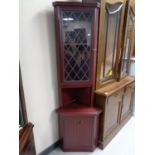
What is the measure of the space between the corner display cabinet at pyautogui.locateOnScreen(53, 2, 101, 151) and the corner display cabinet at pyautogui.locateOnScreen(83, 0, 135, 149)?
11 cm

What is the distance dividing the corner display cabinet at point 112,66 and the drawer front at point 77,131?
19cm

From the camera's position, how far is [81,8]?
66.6 inches

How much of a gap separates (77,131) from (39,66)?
3.05 feet

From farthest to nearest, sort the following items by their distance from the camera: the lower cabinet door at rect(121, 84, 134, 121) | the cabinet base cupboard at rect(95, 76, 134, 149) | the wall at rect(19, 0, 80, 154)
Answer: the lower cabinet door at rect(121, 84, 134, 121) → the cabinet base cupboard at rect(95, 76, 134, 149) → the wall at rect(19, 0, 80, 154)

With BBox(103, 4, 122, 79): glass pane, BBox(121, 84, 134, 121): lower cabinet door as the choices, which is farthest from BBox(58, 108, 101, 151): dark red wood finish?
BBox(121, 84, 134, 121): lower cabinet door

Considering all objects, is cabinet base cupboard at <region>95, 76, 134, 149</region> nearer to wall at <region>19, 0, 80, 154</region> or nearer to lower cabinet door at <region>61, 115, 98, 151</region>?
lower cabinet door at <region>61, 115, 98, 151</region>

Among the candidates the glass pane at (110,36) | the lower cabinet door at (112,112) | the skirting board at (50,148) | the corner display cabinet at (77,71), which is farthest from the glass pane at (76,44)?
the skirting board at (50,148)

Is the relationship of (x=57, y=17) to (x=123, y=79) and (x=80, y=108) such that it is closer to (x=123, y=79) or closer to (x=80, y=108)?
(x=80, y=108)

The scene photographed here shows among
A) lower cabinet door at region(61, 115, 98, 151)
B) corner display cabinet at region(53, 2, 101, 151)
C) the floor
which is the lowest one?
the floor

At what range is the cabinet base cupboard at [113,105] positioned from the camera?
2.09m

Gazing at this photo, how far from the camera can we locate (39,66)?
1.79 metres

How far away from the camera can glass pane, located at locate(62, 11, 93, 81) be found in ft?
5.69
